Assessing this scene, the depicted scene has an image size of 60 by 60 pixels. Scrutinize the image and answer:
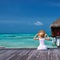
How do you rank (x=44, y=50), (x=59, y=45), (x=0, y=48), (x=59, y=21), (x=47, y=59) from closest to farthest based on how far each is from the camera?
(x=47, y=59), (x=44, y=50), (x=0, y=48), (x=59, y=45), (x=59, y=21)

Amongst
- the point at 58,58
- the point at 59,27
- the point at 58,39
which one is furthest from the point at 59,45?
the point at 58,58

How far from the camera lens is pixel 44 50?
9.51m

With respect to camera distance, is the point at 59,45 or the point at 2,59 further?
the point at 59,45

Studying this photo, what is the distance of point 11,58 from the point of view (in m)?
7.25

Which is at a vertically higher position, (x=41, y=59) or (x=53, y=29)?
(x=53, y=29)

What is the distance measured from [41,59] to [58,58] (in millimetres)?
507

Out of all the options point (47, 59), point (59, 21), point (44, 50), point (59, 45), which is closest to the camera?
point (47, 59)

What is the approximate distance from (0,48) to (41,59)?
3.52 metres

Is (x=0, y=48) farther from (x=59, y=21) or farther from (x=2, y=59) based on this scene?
(x=59, y=21)

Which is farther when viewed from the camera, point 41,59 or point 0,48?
point 0,48

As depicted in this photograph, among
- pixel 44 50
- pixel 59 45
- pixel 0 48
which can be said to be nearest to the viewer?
pixel 44 50

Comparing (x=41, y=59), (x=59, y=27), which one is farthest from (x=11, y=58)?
(x=59, y=27)

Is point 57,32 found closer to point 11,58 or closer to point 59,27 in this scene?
point 59,27

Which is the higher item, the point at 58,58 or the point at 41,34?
the point at 41,34
